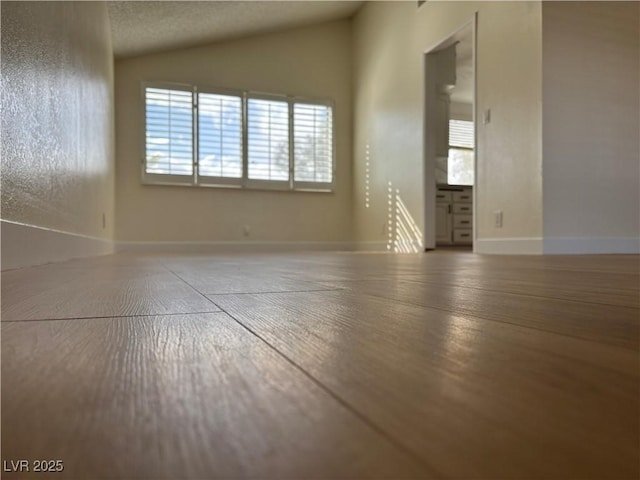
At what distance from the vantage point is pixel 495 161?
12.0ft

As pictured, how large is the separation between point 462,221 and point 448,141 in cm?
95

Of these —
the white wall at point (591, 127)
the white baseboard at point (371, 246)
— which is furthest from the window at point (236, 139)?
the white wall at point (591, 127)

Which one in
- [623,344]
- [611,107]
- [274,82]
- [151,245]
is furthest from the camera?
[274,82]

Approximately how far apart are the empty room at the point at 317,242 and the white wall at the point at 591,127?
0.02 metres

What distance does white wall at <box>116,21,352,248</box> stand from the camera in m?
5.62

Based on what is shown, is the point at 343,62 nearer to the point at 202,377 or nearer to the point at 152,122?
the point at 152,122

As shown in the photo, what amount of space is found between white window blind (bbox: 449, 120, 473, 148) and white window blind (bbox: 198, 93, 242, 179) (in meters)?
3.48

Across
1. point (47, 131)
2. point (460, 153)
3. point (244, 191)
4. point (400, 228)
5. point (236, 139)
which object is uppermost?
point (460, 153)

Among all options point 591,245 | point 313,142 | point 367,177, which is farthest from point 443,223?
point 591,245

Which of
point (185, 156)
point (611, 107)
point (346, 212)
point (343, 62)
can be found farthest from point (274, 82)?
point (611, 107)

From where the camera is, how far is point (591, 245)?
3.40 m

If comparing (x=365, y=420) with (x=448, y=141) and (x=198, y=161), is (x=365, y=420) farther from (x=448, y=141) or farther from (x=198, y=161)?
(x=198, y=161)

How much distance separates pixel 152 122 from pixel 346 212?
2559 mm

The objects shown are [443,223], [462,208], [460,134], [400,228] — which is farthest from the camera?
[460,134]
